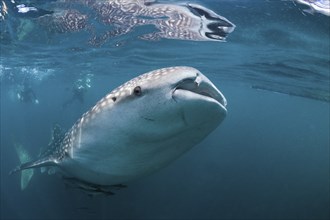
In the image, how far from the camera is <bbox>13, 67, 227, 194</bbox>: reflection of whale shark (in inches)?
115

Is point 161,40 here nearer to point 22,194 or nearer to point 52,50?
point 52,50

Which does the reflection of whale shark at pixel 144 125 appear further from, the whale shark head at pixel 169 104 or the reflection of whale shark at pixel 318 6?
the reflection of whale shark at pixel 318 6

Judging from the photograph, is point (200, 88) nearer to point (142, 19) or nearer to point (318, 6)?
point (318, 6)

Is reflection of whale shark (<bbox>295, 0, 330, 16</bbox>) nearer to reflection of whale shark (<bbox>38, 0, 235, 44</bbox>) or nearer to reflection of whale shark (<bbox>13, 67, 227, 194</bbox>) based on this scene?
reflection of whale shark (<bbox>38, 0, 235, 44</bbox>)

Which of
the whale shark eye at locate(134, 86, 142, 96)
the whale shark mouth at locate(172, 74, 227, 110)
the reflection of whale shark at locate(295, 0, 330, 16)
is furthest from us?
the reflection of whale shark at locate(295, 0, 330, 16)

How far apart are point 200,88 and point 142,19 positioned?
9.85m

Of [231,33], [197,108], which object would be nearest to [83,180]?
[197,108]

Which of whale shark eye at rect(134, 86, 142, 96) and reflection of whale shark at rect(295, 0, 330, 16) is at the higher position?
whale shark eye at rect(134, 86, 142, 96)

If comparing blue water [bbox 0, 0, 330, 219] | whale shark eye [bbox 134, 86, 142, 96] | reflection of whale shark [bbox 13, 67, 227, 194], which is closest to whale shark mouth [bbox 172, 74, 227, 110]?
reflection of whale shark [bbox 13, 67, 227, 194]

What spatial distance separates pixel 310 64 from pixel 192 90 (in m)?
16.6

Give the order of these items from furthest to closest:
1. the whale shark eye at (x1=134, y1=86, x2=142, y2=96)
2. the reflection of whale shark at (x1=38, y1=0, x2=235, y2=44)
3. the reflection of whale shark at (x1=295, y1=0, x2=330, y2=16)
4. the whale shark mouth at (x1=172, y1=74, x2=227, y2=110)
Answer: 1. the reflection of whale shark at (x1=38, y1=0, x2=235, y2=44)
2. the reflection of whale shark at (x1=295, y1=0, x2=330, y2=16)
3. the whale shark eye at (x1=134, y1=86, x2=142, y2=96)
4. the whale shark mouth at (x1=172, y1=74, x2=227, y2=110)

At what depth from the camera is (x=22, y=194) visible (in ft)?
58.0

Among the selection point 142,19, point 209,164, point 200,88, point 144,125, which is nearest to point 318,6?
point 142,19

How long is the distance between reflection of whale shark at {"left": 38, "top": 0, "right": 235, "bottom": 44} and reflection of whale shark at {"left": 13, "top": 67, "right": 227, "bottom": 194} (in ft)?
21.9
